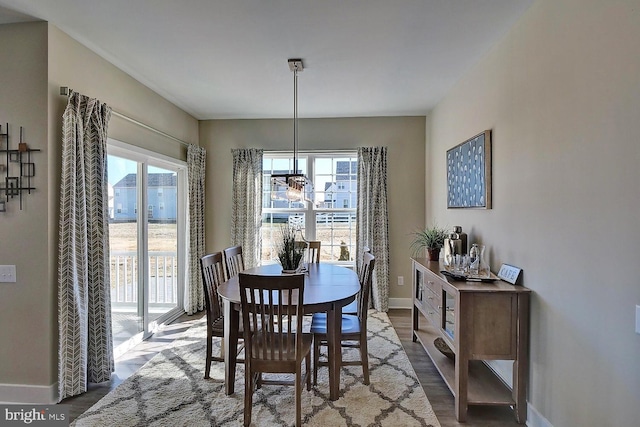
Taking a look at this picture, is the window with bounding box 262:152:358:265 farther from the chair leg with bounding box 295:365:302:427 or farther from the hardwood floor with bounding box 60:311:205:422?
the chair leg with bounding box 295:365:302:427

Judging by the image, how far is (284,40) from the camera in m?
2.55

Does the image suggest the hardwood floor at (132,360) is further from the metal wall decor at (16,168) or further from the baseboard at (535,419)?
the baseboard at (535,419)

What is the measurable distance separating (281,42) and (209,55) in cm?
69

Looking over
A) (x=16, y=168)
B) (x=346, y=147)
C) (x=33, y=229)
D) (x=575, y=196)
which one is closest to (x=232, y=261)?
(x=33, y=229)

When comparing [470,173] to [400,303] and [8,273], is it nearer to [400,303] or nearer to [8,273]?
[400,303]

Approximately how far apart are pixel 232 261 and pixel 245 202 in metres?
1.46

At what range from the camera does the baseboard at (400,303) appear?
467 centimetres

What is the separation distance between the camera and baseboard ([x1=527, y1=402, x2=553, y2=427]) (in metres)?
1.97

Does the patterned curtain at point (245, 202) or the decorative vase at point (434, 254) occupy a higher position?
the patterned curtain at point (245, 202)

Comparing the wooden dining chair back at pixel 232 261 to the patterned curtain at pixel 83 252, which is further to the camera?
the wooden dining chair back at pixel 232 261

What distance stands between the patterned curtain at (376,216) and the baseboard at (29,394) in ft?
11.2

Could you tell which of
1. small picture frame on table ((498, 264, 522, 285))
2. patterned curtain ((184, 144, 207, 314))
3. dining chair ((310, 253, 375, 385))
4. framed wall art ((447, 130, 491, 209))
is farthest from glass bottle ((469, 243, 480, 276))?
patterned curtain ((184, 144, 207, 314))

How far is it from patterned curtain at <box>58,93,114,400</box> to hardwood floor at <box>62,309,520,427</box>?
0.35ft

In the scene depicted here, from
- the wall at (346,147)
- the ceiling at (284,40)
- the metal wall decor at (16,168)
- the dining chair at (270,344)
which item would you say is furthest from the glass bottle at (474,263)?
the metal wall decor at (16,168)
